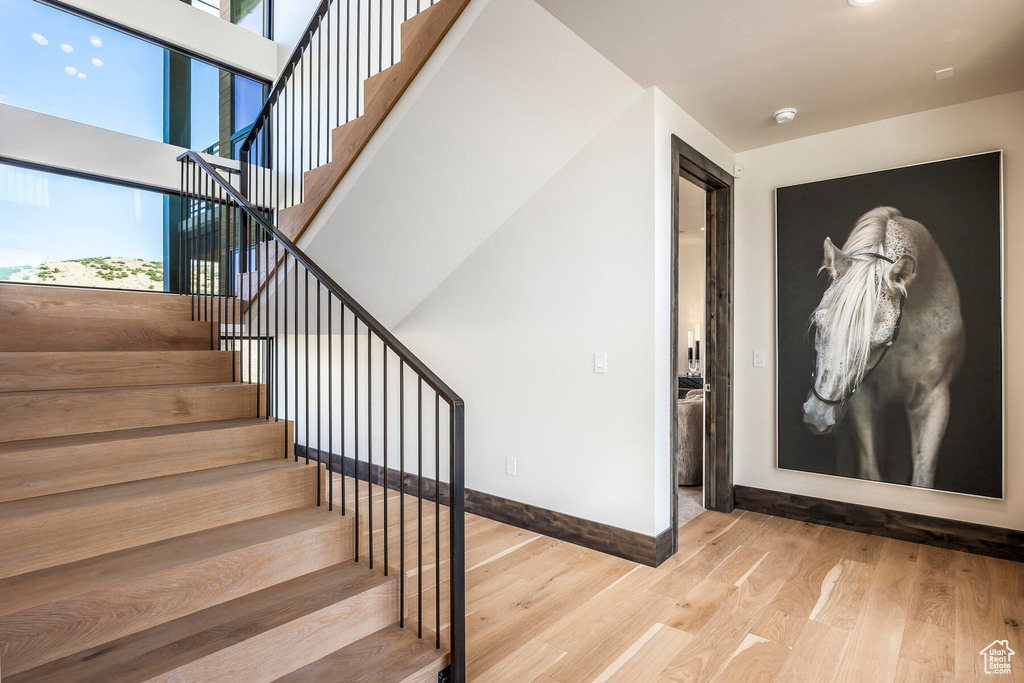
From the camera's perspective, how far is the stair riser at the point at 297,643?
1.57 metres

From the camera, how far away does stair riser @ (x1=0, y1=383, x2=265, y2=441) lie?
2.11 m

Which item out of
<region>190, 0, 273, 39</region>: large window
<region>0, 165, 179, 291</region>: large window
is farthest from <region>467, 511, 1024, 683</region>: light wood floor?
<region>190, 0, 273, 39</region>: large window

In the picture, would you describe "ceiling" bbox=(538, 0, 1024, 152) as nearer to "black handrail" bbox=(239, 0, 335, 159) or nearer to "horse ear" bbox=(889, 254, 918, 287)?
"horse ear" bbox=(889, 254, 918, 287)

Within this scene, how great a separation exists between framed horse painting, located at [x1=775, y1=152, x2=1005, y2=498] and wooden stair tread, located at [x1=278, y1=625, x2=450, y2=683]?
2.73 m

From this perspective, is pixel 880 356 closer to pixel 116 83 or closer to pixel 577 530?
pixel 577 530

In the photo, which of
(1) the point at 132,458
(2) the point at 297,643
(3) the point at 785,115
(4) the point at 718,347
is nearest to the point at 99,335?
(1) the point at 132,458

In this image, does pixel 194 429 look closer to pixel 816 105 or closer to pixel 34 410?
pixel 34 410

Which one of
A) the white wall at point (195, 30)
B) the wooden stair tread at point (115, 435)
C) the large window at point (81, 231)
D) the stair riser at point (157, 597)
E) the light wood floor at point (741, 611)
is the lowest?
the light wood floor at point (741, 611)

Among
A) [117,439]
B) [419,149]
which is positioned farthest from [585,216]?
[117,439]

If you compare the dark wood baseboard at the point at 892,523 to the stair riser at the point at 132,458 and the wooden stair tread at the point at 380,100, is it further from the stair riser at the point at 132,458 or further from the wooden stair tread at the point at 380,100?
the wooden stair tread at the point at 380,100

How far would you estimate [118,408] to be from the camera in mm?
2324

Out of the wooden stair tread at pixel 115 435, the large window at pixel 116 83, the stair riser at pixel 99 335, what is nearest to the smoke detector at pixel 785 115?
the wooden stair tread at pixel 115 435

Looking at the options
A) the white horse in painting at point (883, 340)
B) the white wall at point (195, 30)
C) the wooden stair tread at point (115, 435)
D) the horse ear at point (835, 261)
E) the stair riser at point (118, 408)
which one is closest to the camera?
the wooden stair tread at point (115, 435)

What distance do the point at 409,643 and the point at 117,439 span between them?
1.41m
